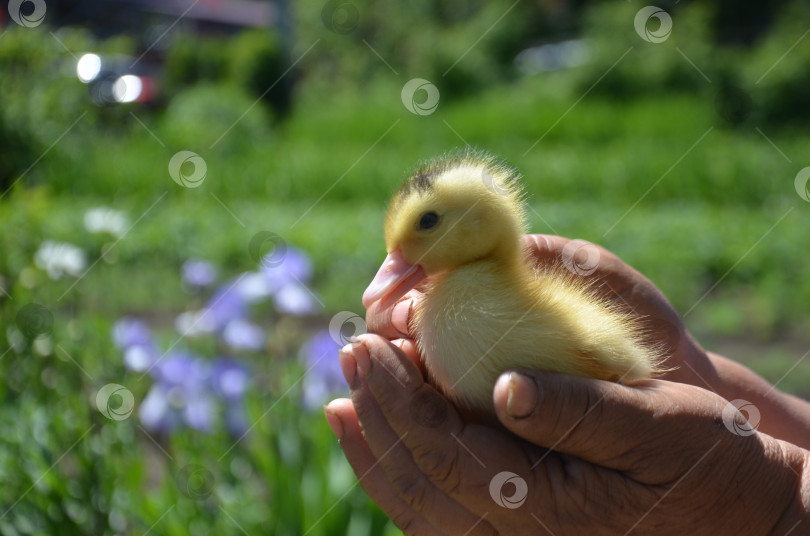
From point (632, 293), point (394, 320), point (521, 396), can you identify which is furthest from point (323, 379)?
point (521, 396)

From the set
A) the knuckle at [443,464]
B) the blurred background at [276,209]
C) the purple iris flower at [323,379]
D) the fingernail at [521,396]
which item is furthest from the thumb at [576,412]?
the purple iris flower at [323,379]

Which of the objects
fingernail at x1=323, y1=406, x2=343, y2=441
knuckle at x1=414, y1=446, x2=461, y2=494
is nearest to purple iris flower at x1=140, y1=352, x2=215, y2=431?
fingernail at x1=323, y1=406, x2=343, y2=441

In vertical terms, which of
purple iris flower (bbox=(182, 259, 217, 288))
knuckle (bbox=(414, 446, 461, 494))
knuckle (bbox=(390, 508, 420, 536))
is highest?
knuckle (bbox=(414, 446, 461, 494))

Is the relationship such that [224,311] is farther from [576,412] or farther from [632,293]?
[576,412]

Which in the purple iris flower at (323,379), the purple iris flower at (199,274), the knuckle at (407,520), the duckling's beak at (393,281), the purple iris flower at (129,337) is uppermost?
the duckling's beak at (393,281)

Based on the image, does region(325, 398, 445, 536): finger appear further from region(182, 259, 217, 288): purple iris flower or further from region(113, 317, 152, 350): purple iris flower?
region(182, 259, 217, 288): purple iris flower

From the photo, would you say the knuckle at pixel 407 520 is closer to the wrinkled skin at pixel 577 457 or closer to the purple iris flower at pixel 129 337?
the wrinkled skin at pixel 577 457
